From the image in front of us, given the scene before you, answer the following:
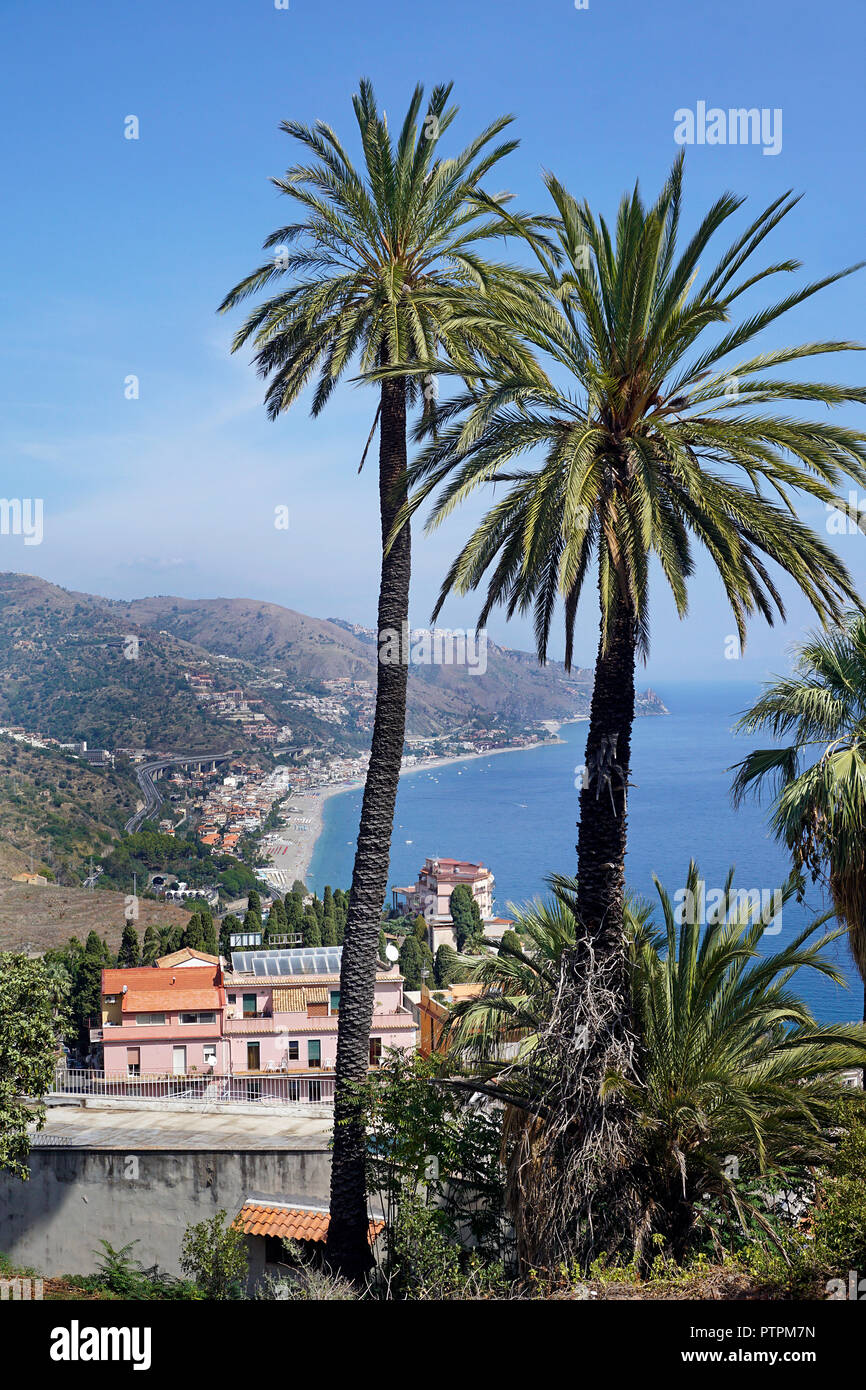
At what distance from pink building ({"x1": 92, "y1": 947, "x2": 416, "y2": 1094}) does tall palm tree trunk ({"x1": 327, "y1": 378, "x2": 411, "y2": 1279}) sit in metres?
23.5

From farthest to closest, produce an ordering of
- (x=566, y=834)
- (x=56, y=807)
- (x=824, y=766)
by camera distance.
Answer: (x=566, y=834) < (x=56, y=807) < (x=824, y=766)

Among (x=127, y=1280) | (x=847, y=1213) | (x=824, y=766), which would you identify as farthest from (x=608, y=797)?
(x=127, y=1280)

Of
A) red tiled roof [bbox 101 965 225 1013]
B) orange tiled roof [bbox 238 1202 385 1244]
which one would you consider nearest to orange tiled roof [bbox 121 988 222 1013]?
red tiled roof [bbox 101 965 225 1013]

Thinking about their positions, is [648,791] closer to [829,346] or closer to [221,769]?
[221,769]

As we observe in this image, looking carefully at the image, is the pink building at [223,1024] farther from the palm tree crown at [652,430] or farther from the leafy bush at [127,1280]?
the palm tree crown at [652,430]

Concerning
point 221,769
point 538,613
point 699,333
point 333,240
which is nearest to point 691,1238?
point 538,613

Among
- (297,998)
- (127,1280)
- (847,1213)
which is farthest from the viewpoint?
(297,998)

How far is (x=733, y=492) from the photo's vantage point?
8602mm

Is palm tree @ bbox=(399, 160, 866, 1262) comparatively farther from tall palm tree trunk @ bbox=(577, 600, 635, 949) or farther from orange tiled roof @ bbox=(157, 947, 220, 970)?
orange tiled roof @ bbox=(157, 947, 220, 970)

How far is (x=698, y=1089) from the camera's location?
26.6 feet

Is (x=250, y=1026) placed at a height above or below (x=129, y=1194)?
below

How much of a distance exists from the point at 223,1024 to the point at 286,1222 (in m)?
22.5

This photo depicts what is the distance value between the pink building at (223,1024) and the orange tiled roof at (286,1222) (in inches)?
769

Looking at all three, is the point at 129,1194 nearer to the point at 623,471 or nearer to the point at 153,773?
the point at 623,471
